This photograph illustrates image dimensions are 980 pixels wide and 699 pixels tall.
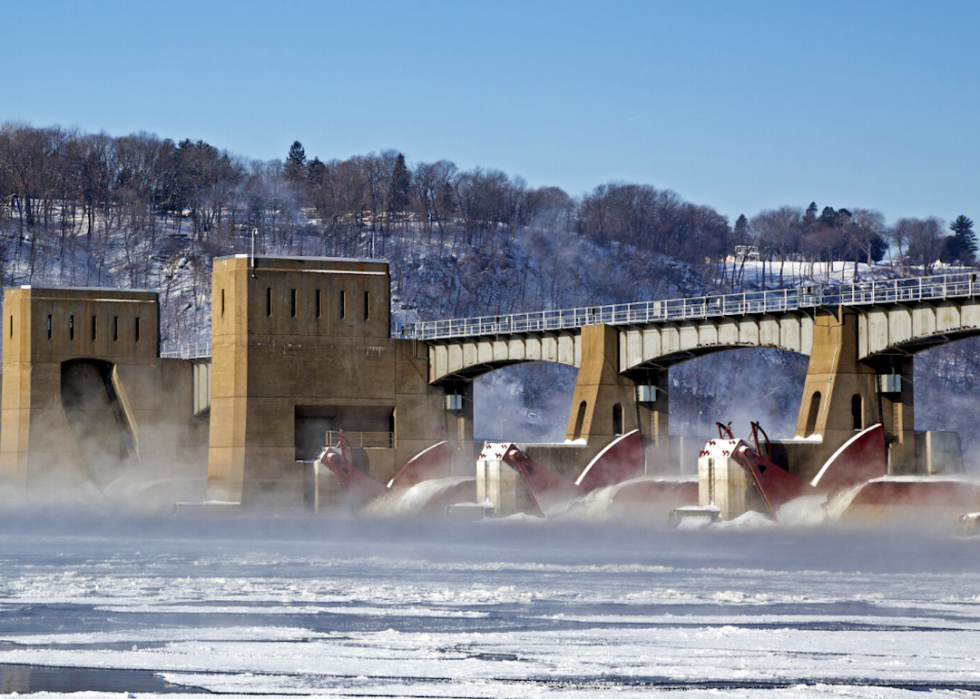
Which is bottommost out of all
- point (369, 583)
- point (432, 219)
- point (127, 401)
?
point (369, 583)

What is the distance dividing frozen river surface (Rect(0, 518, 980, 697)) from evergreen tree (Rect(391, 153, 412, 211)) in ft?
441

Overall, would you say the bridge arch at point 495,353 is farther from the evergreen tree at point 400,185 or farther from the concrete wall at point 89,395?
the evergreen tree at point 400,185

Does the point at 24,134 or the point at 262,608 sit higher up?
the point at 24,134

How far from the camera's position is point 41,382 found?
292 feet

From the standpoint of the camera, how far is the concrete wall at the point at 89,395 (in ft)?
293

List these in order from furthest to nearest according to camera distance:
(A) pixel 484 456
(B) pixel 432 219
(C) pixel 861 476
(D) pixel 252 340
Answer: (B) pixel 432 219
(D) pixel 252 340
(A) pixel 484 456
(C) pixel 861 476

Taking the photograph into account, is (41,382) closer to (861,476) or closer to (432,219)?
(861,476)

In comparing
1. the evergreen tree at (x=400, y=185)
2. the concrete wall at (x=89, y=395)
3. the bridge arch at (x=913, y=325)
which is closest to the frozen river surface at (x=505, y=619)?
the bridge arch at (x=913, y=325)

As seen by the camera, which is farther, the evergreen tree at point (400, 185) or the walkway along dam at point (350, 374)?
the evergreen tree at point (400, 185)

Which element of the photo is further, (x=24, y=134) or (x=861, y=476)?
(x=24, y=134)

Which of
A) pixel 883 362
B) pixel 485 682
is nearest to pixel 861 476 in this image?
pixel 883 362

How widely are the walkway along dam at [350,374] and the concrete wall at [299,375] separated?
0.10 m

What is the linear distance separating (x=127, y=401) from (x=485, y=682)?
234 ft

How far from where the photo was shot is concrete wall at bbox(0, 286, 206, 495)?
89250mm
